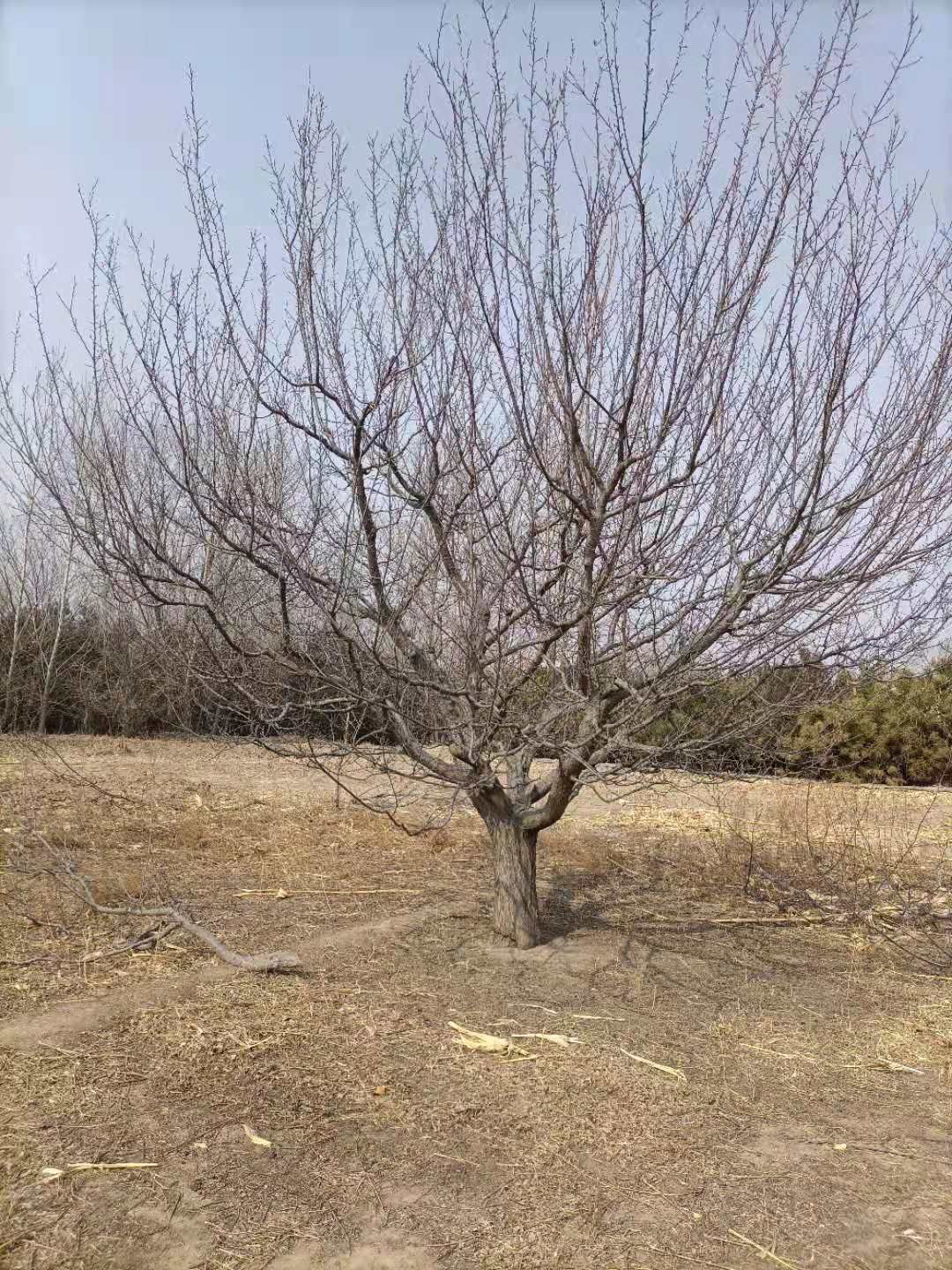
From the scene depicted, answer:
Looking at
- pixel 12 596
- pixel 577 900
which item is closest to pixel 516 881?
Answer: pixel 577 900

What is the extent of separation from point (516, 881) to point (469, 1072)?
51.0 inches

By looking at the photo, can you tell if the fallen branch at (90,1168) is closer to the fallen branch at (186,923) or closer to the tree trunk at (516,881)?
the fallen branch at (186,923)

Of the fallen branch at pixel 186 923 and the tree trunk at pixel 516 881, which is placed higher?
the tree trunk at pixel 516 881

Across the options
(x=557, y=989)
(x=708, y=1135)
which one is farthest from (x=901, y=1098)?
(x=557, y=989)

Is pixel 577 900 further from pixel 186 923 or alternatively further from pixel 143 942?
pixel 143 942

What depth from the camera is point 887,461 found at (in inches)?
134

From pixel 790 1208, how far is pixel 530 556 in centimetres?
211

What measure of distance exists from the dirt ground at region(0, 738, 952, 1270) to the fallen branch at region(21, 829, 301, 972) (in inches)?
2.8

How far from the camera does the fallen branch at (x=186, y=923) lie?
377 cm

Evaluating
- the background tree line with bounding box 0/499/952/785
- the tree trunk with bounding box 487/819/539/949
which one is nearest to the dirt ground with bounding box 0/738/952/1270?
the tree trunk with bounding box 487/819/539/949

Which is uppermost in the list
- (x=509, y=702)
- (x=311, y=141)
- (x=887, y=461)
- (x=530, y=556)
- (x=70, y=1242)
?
(x=311, y=141)

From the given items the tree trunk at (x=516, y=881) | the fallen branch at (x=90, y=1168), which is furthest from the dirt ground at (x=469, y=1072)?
the tree trunk at (x=516, y=881)

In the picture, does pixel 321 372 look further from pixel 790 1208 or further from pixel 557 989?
pixel 790 1208

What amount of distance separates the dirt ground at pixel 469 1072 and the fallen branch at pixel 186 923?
2.8 inches
